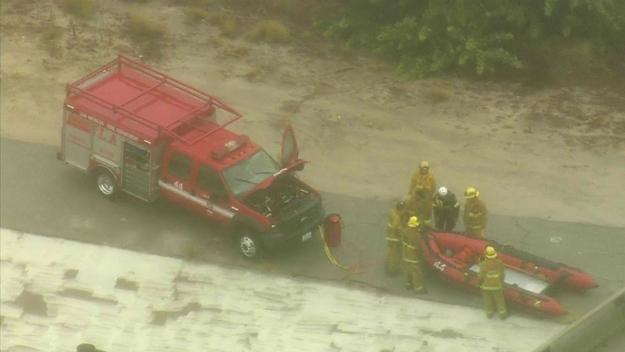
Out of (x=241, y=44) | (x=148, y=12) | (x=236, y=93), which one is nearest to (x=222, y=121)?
(x=236, y=93)

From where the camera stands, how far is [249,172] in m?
18.7

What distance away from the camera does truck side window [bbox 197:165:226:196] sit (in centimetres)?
1844

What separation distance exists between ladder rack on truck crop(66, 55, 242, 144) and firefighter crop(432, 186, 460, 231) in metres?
3.72

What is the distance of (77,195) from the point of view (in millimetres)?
20188

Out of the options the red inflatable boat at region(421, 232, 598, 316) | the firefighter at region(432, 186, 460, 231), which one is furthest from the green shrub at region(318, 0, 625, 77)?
the red inflatable boat at region(421, 232, 598, 316)

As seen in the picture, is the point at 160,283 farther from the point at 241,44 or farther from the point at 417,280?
the point at 241,44

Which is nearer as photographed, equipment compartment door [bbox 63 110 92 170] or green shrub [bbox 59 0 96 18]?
equipment compartment door [bbox 63 110 92 170]

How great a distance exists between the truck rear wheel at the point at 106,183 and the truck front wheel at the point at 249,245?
2691 mm

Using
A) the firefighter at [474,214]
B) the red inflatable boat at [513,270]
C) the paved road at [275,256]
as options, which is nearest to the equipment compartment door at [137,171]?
the paved road at [275,256]

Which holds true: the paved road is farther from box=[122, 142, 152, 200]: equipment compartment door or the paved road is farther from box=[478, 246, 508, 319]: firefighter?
box=[122, 142, 152, 200]: equipment compartment door

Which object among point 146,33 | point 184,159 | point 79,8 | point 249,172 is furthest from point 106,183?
point 79,8

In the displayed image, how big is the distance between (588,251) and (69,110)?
9027 mm

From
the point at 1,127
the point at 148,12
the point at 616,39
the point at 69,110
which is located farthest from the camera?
the point at 148,12

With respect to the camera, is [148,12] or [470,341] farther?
[148,12]
